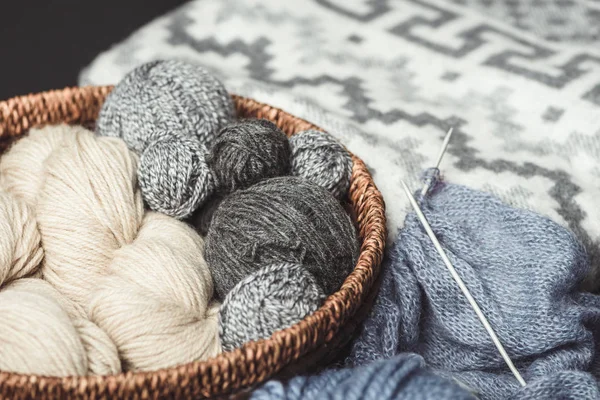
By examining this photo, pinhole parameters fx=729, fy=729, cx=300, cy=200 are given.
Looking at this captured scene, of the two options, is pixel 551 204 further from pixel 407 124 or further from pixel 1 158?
pixel 1 158

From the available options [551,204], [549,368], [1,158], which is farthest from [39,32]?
[549,368]

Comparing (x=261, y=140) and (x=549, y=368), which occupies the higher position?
(x=261, y=140)

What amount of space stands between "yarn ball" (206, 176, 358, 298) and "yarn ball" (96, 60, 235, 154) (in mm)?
127

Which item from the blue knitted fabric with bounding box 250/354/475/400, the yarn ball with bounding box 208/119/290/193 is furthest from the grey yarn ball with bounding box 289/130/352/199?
the blue knitted fabric with bounding box 250/354/475/400

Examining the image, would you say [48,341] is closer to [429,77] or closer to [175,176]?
[175,176]

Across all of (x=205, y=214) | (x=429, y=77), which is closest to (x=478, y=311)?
(x=205, y=214)

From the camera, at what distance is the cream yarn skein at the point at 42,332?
59 cm

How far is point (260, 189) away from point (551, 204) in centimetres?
41

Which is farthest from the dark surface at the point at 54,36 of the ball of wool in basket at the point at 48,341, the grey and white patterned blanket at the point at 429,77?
the ball of wool in basket at the point at 48,341

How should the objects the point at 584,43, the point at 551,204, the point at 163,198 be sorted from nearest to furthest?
the point at 163,198, the point at 551,204, the point at 584,43

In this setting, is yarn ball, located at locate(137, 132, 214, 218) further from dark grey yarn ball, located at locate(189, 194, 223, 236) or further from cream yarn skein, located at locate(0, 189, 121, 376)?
cream yarn skein, located at locate(0, 189, 121, 376)

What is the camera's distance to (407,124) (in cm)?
109

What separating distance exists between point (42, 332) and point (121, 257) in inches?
4.7

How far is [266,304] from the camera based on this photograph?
62 centimetres
